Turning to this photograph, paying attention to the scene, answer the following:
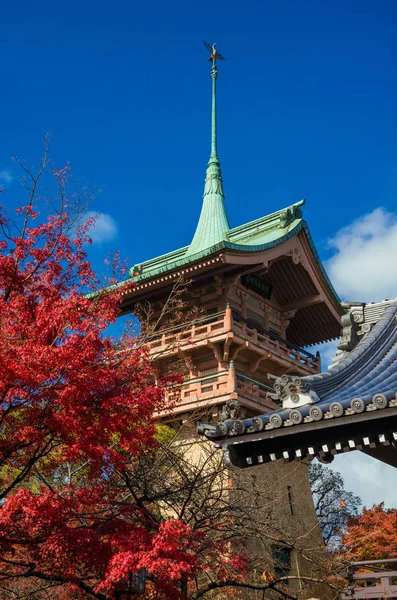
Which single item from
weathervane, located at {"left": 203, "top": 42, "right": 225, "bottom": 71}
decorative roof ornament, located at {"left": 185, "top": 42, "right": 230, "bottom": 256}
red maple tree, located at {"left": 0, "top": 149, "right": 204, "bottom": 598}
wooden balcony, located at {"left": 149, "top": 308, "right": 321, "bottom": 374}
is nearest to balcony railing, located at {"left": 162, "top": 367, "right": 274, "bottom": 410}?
wooden balcony, located at {"left": 149, "top": 308, "right": 321, "bottom": 374}

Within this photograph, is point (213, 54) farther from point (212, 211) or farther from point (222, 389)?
A: point (222, 389)

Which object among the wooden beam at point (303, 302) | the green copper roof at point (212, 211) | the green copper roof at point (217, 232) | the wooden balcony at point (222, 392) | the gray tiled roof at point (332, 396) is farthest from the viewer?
the green copper roof at point (212, 211)

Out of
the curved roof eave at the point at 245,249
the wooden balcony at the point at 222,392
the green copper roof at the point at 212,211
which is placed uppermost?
the green copper roof at the point at 212,211

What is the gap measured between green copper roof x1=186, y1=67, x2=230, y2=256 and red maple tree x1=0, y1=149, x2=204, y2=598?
15770mm

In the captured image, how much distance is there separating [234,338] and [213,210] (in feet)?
31.3

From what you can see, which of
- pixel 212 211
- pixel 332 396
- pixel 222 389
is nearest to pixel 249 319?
pixel 222 389

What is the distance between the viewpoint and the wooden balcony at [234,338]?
20.0 meters

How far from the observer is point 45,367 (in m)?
7.66

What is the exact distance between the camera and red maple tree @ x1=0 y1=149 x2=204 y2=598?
7.26 meters

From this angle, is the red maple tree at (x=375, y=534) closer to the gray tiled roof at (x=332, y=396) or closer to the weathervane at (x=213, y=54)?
the gray tiled roof at (x=332, y=396)

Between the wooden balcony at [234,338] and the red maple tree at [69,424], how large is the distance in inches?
377

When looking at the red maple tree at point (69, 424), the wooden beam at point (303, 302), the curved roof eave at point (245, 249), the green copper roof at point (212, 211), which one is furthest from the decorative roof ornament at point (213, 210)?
the red maple tree at point (69, 424)

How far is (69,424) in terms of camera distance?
761cm

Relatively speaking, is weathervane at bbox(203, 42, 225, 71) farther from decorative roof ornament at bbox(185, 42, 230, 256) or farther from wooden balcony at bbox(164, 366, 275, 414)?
wooden balcony at bbox(164, 366, 275, 414)
